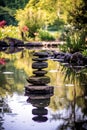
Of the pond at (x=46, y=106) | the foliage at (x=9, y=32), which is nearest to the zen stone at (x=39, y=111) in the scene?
the pond at (x=46, y=106)

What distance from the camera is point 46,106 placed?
9.10 metres

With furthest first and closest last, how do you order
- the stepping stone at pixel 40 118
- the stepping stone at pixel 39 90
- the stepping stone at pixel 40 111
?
1. the stepping stone at pixel 39 90
2. the stepping stone at pixel 40 111
3. the stepping stone at pixel 40 118

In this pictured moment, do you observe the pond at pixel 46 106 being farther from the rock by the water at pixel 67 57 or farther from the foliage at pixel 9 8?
the foliage at pixel 9 8

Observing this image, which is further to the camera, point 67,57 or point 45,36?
point 45,36

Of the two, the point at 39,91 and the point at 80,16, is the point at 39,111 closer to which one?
the point at 39,91

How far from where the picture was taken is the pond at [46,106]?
744 centimetres

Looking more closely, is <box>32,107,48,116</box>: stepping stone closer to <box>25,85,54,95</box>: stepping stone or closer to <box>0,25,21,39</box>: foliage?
<box>25,85,54,95</box>: stepping stone

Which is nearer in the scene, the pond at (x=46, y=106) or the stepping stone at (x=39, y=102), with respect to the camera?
the pond at (x=46, y=106)

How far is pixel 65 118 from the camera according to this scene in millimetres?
7914

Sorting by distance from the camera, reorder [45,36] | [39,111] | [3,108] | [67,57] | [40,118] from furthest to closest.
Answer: [45,36]
[67,57]
[3,108]
[39,111]
[40,118]

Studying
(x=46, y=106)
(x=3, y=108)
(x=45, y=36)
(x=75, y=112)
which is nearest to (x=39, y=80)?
(x=46, y=106)

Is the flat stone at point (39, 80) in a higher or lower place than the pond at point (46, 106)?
higher

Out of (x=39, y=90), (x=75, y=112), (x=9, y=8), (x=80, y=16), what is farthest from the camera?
(x=9, y=8)

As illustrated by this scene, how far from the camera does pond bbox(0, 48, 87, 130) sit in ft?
24.4
